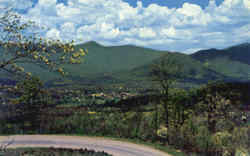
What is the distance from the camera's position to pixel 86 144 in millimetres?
39031

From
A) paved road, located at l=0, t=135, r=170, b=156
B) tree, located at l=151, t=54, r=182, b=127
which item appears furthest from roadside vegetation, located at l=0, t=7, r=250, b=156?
paved road, located at l=0, t=135, r=170, b=156

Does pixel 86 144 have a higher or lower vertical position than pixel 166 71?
lower

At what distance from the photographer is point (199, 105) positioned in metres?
43.4

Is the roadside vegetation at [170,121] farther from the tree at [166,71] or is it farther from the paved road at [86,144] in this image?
the paved road at [86,144]

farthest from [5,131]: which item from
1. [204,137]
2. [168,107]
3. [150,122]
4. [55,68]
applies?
[55,68]

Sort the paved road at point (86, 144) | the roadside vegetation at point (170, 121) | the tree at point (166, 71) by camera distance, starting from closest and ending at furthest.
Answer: the paved road at point (86, 144) → the roadside vegetation at point (170, 121) → the tree at point (166, 71)

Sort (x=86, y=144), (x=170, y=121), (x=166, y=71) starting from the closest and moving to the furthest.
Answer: (x=86, y=144) < (x=166, y=71) < (x=170, y=121)

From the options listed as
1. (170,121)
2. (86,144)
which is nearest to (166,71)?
(170,121)

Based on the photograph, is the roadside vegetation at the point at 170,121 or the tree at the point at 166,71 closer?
the roadside vegetation at the point at 170,121

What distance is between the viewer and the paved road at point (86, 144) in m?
35.6

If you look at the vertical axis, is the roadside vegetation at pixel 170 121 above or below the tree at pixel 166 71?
below

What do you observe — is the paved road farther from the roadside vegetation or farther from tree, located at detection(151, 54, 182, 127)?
tree, located at detection(151, 54, 182, 127)

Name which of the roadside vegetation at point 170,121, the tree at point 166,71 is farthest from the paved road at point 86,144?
the tree at point 166,71

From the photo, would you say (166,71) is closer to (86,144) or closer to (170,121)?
(170,121)
